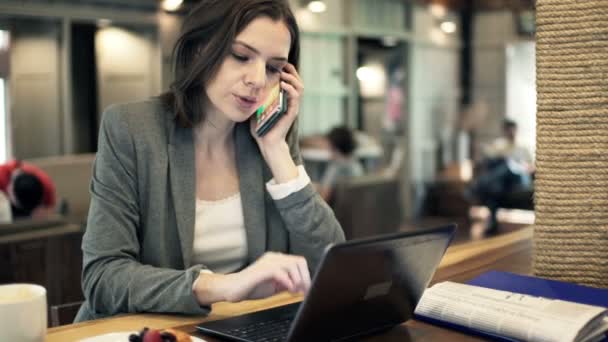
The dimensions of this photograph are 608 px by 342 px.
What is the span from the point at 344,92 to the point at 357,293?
7.90 meters

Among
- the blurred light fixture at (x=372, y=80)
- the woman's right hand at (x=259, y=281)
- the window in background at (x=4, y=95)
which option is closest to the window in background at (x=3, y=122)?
the window in background at (x=4, y=95)

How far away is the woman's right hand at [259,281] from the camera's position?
1.19 meters

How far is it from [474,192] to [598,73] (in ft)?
22.1

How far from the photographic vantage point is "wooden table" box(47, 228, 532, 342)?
3.86 feet

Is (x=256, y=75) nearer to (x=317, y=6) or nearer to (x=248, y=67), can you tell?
(x=248, y=67)

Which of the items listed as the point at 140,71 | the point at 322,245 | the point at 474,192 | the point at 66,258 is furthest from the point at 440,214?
the point at 322,245

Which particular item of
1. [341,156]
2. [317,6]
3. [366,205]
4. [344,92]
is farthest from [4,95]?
[344,92]

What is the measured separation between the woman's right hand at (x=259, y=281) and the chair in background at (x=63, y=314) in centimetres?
39

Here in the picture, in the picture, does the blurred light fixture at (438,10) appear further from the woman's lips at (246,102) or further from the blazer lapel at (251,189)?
the woman's lips at (246,102)

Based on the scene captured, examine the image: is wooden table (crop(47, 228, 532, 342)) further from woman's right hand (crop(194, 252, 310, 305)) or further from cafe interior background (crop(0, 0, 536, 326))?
Answer: cafe interior background (crop(0, 0, 536, 326))

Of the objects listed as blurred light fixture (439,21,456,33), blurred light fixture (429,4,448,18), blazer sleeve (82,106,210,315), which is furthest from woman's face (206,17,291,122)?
blurred light fixture (439,21,456,33)

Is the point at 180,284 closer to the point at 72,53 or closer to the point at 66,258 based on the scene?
the point at 66,258

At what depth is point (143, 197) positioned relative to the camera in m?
1.57

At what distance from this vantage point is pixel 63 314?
5.15 feet
